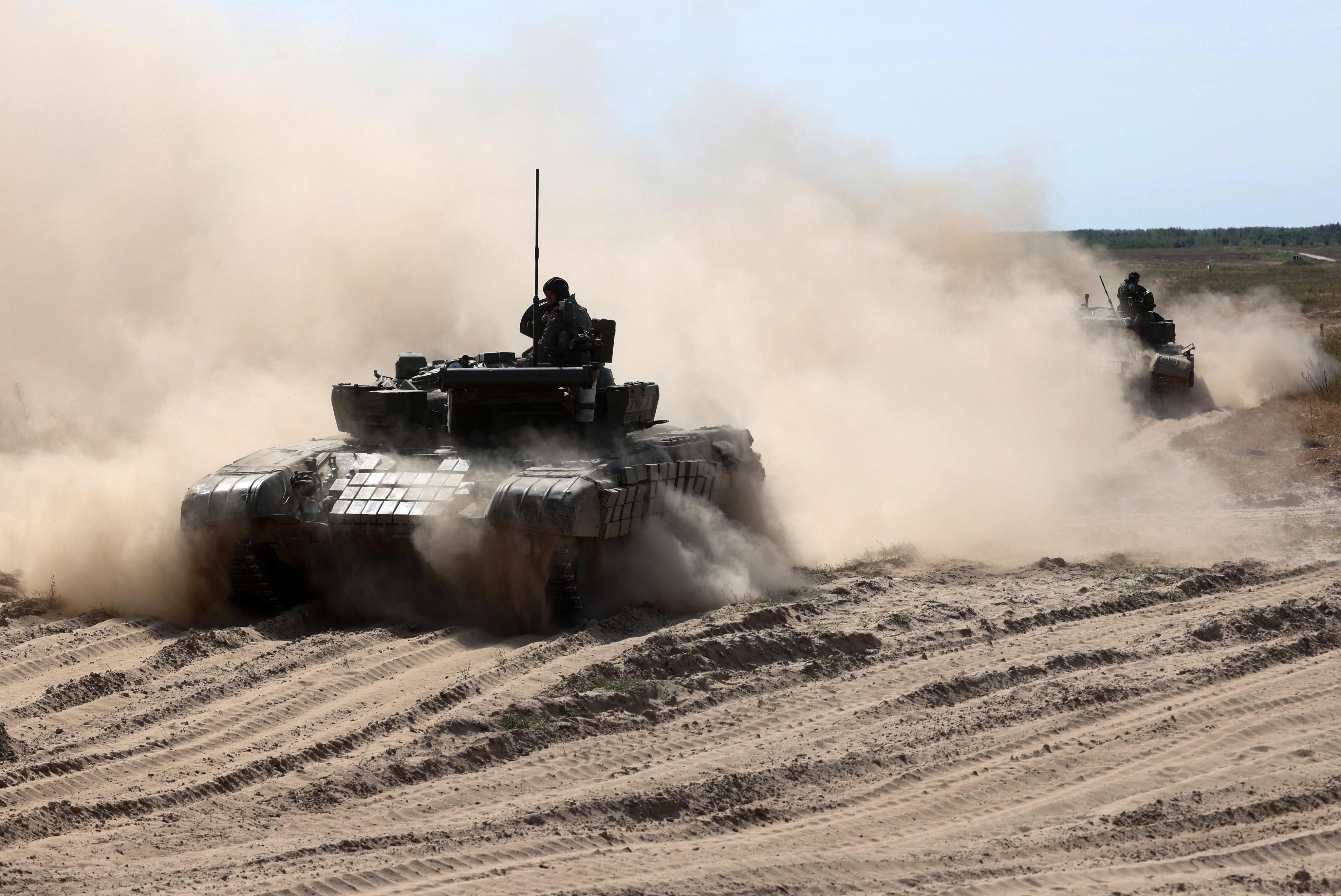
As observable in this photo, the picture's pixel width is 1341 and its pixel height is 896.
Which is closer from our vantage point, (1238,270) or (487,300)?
(487,300)

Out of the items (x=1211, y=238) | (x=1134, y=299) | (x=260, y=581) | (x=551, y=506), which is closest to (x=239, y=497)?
(x=260, y=581)

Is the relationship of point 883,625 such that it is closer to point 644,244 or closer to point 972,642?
point 972,642

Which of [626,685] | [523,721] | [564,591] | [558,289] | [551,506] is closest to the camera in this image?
[523,721]

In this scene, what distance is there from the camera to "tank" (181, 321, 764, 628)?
1002cm

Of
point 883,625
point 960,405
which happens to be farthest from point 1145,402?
point 883,625

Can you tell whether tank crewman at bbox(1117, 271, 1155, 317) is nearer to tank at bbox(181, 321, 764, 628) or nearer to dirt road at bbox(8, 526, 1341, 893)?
tank at bbox(181, 321, 764, 628)

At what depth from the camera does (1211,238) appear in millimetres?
118312

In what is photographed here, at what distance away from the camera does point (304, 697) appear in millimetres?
8117

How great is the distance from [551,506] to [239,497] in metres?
2.16

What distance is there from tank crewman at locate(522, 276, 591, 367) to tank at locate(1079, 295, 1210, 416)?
14515mm

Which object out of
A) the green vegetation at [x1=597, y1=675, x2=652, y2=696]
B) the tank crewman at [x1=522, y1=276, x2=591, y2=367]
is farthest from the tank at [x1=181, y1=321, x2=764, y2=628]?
A: the green vegetation at [x1=597, y1=675, x2=652, y2=696]

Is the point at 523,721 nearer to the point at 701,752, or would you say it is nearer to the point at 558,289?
the point at 701,752

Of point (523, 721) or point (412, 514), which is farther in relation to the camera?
point (412, 514)

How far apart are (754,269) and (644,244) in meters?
1.77
